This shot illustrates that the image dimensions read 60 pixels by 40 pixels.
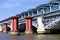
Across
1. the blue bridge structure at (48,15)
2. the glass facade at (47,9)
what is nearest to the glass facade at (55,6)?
the blue bridge structure at (48,15)

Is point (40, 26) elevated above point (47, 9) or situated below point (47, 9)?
below

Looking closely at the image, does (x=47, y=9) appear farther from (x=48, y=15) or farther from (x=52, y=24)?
(x=52, y=24)

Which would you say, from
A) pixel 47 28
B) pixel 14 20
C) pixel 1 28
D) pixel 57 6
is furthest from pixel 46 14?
pixel 1 28

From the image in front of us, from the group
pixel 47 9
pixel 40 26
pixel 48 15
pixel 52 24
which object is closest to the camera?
pixel 52 24

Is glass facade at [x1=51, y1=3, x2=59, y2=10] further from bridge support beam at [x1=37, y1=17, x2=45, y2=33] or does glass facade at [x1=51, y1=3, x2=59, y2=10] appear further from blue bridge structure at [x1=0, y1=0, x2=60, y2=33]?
bridge support beam at [x1=37, y1=17, x2=45, y2=33]

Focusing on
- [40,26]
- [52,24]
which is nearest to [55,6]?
[40,26]

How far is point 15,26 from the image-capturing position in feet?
202

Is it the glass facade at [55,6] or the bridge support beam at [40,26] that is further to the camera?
Result: the glass facade at [55,6]

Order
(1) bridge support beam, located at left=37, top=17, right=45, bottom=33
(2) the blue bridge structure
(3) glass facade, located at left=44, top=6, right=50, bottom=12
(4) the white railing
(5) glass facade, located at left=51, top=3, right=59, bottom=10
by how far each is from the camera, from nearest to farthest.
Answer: (4) the white railing → (2) the blue bridge structure → (1) bridge support beam, located at left=37, top=17, right=45, bottom=33 → (5) glass facade, located at left=51, top=3, right=59, bottom=10 → (3) glass facade, located at left=44, top=6, right=50, bottom=12

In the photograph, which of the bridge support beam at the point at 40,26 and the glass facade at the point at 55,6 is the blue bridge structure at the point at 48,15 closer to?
the glass facade at the point at 55,6

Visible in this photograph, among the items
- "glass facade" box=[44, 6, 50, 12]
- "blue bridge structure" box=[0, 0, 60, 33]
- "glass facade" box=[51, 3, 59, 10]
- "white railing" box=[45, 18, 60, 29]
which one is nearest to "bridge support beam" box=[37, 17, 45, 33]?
"blue bridge structure" box=[0, 0, 60, 33]

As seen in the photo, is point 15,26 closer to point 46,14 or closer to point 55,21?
point 55,21

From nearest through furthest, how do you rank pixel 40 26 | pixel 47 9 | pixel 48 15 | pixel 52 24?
pixel 52 24, pixel 40 26, pixel 48 15, pixel 47 9

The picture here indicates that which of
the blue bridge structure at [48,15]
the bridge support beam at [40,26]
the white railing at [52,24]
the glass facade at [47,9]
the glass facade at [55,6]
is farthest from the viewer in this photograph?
the glass facade at [47,9]
